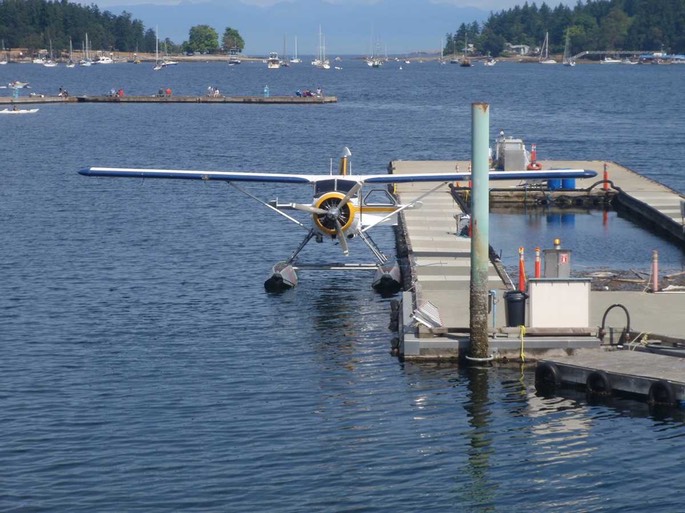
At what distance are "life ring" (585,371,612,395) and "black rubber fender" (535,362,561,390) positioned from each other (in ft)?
1.85

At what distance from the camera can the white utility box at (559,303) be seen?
882 inches

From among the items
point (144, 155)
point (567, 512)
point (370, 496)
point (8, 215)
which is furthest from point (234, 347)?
point (144, 155)

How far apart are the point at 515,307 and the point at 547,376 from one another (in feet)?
5.58

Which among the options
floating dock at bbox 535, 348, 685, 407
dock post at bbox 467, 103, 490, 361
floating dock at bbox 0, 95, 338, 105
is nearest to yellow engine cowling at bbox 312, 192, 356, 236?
dock post at bbox 467, 103, 490, 361

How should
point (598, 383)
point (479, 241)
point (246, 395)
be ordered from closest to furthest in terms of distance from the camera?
point (598, 383) → point (246, 395) → point (479, 241)

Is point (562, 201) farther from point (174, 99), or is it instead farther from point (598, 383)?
point (174, 99)

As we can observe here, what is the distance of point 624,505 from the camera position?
1711cm

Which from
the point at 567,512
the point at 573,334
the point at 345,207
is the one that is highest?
the point at 345,207

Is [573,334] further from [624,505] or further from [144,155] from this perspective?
[144,155]

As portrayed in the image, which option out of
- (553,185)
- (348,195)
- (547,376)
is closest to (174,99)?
(553,185)

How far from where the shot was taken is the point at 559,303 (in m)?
22.6

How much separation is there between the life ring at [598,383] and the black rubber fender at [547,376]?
564mm

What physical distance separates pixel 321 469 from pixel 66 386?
241 inches

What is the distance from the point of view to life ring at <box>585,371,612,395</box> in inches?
828
